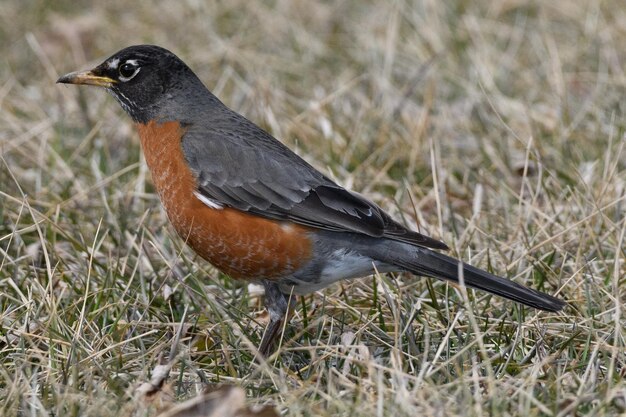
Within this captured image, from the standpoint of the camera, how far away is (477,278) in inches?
154

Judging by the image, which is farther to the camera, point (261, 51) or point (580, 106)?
point (261, 51)

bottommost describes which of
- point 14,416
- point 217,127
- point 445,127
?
point 445,127

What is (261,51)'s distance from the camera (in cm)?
762

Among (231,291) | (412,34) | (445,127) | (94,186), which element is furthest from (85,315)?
(412,34)

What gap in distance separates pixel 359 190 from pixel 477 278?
169cm

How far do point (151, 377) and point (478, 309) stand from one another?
1.41m

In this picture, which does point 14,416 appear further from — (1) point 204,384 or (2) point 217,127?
(2) point 217,127

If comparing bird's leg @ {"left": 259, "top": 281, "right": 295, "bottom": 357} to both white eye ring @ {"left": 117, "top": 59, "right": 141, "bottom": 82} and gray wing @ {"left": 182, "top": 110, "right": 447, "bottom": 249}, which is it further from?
white eye ring @ {"left": 117, "top": 59, "right": 141, "bottom": 82}

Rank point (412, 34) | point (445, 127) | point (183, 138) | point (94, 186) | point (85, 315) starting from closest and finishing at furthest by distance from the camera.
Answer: point (85, 315)
point (183, 138)
point (94, 186)
point (445, 127)
point (412, 34)

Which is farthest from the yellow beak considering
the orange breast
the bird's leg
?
the bird's leg

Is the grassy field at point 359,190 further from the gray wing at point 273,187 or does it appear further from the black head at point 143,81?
the black head at point 143,81

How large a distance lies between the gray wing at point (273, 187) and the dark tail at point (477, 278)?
8cm

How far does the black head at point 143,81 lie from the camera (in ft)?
15.6

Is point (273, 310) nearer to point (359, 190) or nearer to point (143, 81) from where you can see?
point (143, 81)
